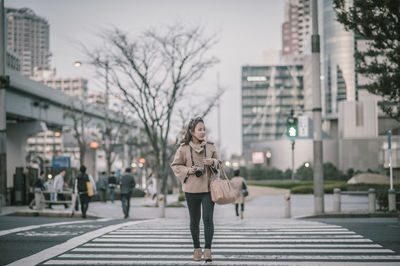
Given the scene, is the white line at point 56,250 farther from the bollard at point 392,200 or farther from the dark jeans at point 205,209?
the bollard at point 392,200

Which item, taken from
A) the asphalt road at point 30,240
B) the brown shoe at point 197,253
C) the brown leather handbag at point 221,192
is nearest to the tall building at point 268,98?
the asphalt road at point 30,240

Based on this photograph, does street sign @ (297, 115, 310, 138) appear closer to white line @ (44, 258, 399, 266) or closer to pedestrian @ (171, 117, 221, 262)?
white line @ (44, 258, 399, 266)

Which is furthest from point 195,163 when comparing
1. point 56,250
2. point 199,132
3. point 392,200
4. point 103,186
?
point 103,186

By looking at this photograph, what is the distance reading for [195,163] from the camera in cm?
634

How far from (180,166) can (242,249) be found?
2261mm

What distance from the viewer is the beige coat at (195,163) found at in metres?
6.21

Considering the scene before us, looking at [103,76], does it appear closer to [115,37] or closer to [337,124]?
[115,37]

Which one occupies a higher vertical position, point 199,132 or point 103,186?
point 199,132

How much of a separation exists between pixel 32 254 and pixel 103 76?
19308 millimetres

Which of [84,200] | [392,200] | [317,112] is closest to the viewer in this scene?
[317,112]

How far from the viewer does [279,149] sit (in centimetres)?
6488

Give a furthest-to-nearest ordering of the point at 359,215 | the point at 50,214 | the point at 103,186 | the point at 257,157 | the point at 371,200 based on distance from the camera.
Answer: the point at 257,157
the point at 103,186
the point at 50,214
the point at 371,200
the point at 359,215

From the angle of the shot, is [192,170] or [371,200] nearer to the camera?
[192,170]

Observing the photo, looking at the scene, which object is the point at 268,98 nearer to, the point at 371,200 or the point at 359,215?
the point at 371,200
